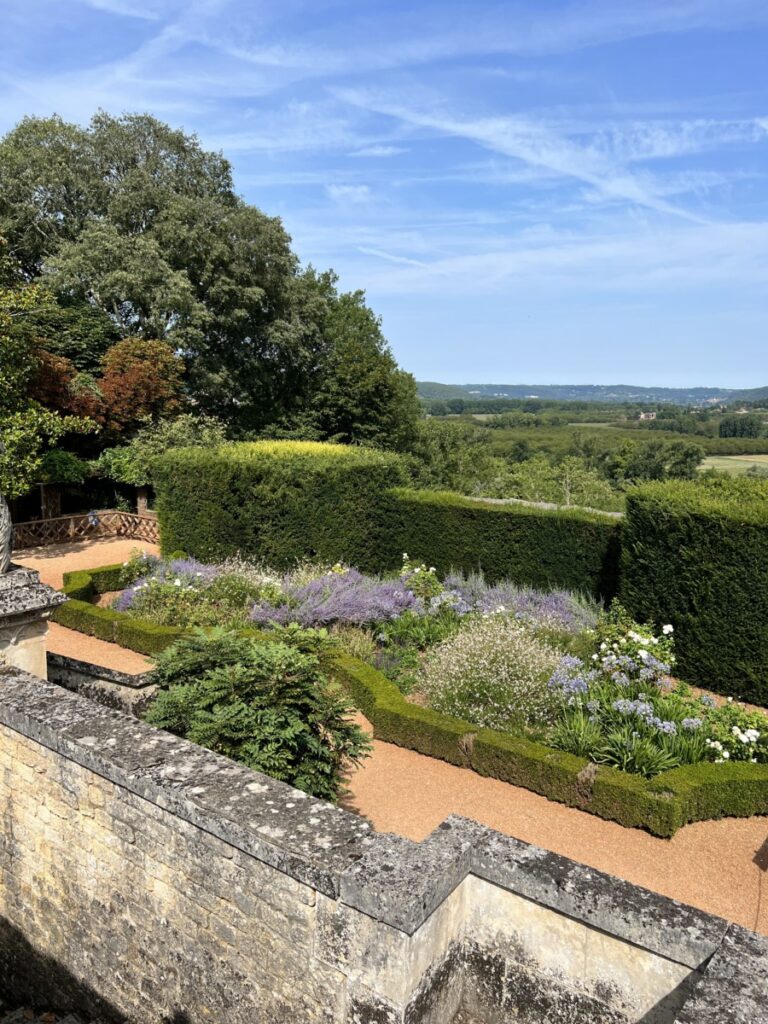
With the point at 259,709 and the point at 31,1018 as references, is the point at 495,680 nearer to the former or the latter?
the point at 259,709

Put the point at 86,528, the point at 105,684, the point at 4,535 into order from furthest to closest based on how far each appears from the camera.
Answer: the point at 86,528 → the point at 105,684 → the point at 4,535

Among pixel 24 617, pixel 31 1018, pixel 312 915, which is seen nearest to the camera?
pixel 312 915

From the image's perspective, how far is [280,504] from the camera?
13219 mm

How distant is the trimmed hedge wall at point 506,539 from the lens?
37.5 ft

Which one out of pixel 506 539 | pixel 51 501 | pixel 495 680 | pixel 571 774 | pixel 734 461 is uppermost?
pixel 506 539

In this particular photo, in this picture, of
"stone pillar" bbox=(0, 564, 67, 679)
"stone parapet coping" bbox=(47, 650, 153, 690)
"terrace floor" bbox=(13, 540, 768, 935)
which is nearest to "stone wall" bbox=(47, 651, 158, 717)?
"stone parapet coping" bbox=(47, 650, 153, 690)

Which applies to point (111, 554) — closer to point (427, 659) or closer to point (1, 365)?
point (1, 365)

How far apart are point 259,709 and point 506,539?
27.5 feet

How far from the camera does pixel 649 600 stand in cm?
965

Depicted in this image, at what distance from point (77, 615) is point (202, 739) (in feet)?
24.7

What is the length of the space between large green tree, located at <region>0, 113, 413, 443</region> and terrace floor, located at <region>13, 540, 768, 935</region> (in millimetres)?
18100

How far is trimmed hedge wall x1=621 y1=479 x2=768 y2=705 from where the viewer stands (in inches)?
339

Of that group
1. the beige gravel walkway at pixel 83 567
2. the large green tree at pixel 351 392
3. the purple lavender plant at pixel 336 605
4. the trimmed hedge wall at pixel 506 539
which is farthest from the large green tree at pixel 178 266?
the purple lavender plant at pixel 336 605

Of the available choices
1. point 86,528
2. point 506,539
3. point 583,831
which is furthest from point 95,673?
point 86,528
